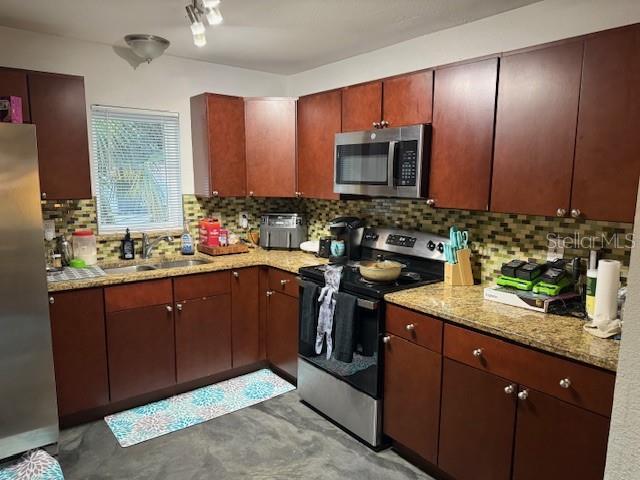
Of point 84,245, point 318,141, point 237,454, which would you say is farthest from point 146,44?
point 237,454

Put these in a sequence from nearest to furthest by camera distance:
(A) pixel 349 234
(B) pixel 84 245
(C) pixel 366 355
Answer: (C) pixel 366 355 → (B) pixel 84 245 → (A) pixel 349 234

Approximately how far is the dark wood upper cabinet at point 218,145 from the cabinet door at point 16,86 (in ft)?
3.67

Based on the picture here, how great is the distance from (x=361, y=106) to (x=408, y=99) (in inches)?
14.8

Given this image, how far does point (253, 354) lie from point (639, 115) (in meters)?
2.73

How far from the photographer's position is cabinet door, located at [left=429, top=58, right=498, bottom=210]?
7.25ft

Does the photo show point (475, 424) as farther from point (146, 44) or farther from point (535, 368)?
point (146, 44)

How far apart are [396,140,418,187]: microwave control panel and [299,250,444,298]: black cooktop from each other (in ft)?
1.81

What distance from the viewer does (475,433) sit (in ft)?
6.49

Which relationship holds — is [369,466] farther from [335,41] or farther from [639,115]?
[335,41]

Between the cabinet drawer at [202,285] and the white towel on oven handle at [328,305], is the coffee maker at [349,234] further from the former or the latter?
the cabinet drawer at [202,285]

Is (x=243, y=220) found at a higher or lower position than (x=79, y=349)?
higher

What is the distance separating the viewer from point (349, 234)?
3.13m

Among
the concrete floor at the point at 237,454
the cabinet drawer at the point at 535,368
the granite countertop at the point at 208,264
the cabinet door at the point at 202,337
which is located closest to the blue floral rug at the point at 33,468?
the concrete floor at the point at 237,454

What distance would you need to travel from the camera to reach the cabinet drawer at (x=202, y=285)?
Result: 2.95 m
